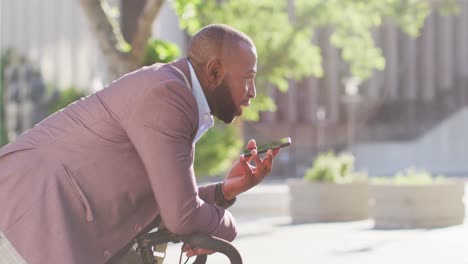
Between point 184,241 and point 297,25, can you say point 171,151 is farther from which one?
point 297,25

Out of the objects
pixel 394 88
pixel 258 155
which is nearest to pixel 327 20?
pixel 258 155

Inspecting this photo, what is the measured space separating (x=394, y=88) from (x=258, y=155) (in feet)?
189

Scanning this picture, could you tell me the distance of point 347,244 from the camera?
42.3 feet

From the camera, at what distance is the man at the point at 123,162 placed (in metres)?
2.84

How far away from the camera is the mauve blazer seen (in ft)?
9.29

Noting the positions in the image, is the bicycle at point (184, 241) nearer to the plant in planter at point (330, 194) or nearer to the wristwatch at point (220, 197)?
the wristwatch at point (220, 197)

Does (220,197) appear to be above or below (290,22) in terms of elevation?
above

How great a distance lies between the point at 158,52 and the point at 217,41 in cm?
1010

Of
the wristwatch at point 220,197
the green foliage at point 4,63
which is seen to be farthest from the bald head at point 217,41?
the green foliage at point 4,63

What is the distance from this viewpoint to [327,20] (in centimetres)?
2972

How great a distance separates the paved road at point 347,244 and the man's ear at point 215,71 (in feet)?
A: 23.4

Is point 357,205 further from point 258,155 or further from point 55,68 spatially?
point 55,68

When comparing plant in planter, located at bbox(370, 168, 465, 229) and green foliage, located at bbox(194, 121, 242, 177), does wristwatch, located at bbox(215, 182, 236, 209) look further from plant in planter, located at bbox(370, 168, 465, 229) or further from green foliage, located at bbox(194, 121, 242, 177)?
green foliage, located at bbox(194, 121, 242, 177)

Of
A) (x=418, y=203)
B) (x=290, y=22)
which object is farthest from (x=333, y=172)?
(x=290, y=22)
